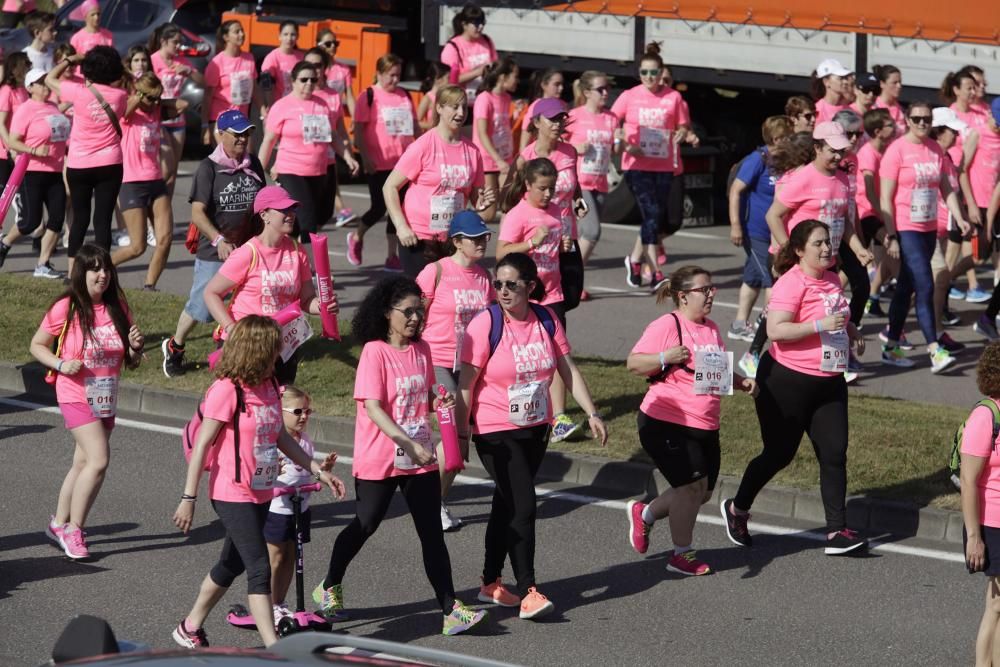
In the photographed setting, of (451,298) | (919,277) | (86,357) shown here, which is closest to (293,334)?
(451,298)

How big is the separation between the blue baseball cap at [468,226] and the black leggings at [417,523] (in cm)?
167

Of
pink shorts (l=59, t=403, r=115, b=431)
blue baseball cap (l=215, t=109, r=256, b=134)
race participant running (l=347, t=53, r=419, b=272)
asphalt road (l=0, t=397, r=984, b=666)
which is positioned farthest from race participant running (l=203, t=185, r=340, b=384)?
race participant running (l=347, t=53, r=419, b=272)

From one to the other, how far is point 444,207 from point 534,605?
4.04 meters

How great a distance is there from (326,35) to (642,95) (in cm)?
363

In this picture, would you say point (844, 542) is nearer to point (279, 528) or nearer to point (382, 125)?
point (279, 528)

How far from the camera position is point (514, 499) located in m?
8.08

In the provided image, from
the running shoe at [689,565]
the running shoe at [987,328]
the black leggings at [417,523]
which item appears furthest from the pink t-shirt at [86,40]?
the black leggings at [417,523]

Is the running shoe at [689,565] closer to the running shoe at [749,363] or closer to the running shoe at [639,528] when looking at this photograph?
the running shoe at [639,528]

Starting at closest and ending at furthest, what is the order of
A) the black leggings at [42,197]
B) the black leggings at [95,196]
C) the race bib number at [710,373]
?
the race bib number at [710,373], the black leggings at [95,196], the black leggings at [42,197]

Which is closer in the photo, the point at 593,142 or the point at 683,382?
the point at 683,382

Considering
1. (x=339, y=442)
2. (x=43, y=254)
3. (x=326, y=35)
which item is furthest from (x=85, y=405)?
→ (x=326, y=35)

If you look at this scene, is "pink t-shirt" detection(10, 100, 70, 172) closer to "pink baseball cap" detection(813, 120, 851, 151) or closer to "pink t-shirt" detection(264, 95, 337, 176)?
"pink t-shirt" detection(264, 95, 337, 176)

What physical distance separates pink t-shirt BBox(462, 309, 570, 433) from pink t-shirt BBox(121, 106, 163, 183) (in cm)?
603

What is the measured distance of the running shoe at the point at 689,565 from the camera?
878cm
